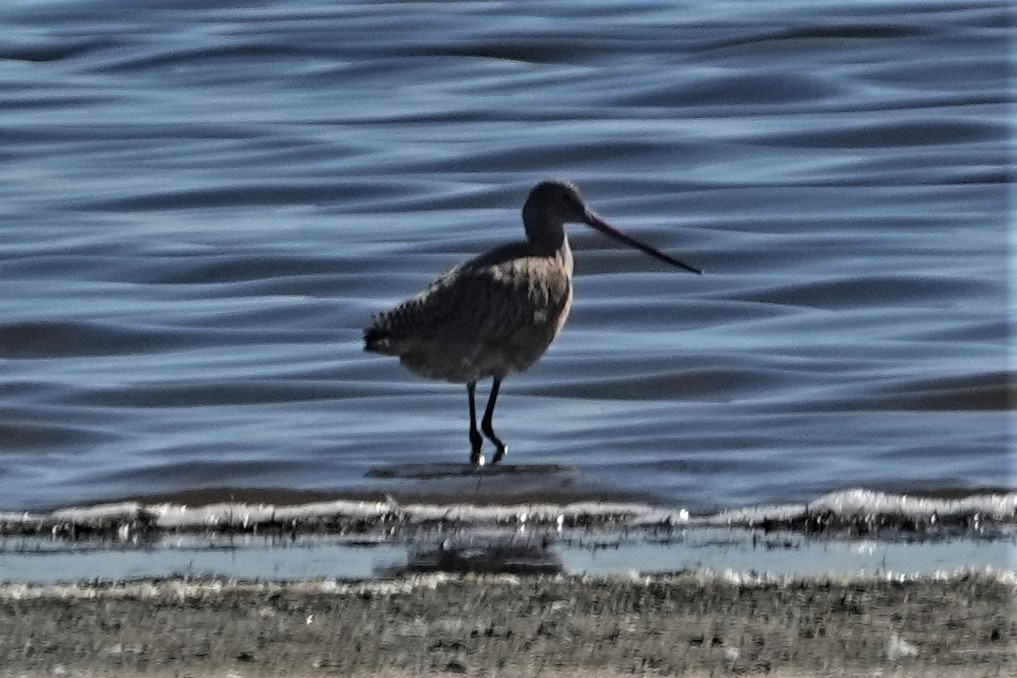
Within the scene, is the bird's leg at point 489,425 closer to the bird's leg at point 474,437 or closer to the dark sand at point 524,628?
the bird's leg at point 474,437

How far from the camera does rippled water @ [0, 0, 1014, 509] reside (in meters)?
9.78

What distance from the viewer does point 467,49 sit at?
22641mm

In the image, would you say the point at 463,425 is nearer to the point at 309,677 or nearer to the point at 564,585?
the point at 564,585

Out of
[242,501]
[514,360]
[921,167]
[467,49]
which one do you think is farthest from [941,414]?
[467,49]

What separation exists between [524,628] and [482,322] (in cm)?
398

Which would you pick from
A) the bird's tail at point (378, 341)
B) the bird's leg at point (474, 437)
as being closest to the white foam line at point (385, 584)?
the bird's leg at point (474, 437)

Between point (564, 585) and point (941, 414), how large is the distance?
4001 mm

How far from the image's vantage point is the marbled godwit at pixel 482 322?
32.1 feet

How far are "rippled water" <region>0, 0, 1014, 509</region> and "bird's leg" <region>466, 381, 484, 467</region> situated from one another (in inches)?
4.5

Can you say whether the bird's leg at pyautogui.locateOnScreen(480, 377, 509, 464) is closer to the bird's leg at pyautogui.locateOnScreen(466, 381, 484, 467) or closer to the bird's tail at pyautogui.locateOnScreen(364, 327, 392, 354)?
the bird's leg at pyautogui.locateOnScreen(466, 381, 484, 467)

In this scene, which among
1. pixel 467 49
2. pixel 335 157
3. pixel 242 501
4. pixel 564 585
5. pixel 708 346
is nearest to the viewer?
pixel 564 585

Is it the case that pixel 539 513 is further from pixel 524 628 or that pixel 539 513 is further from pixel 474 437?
pixel 524 628

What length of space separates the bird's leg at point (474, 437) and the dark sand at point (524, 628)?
282cm

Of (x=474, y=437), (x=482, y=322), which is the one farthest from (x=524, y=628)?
(x=482, y=322)
